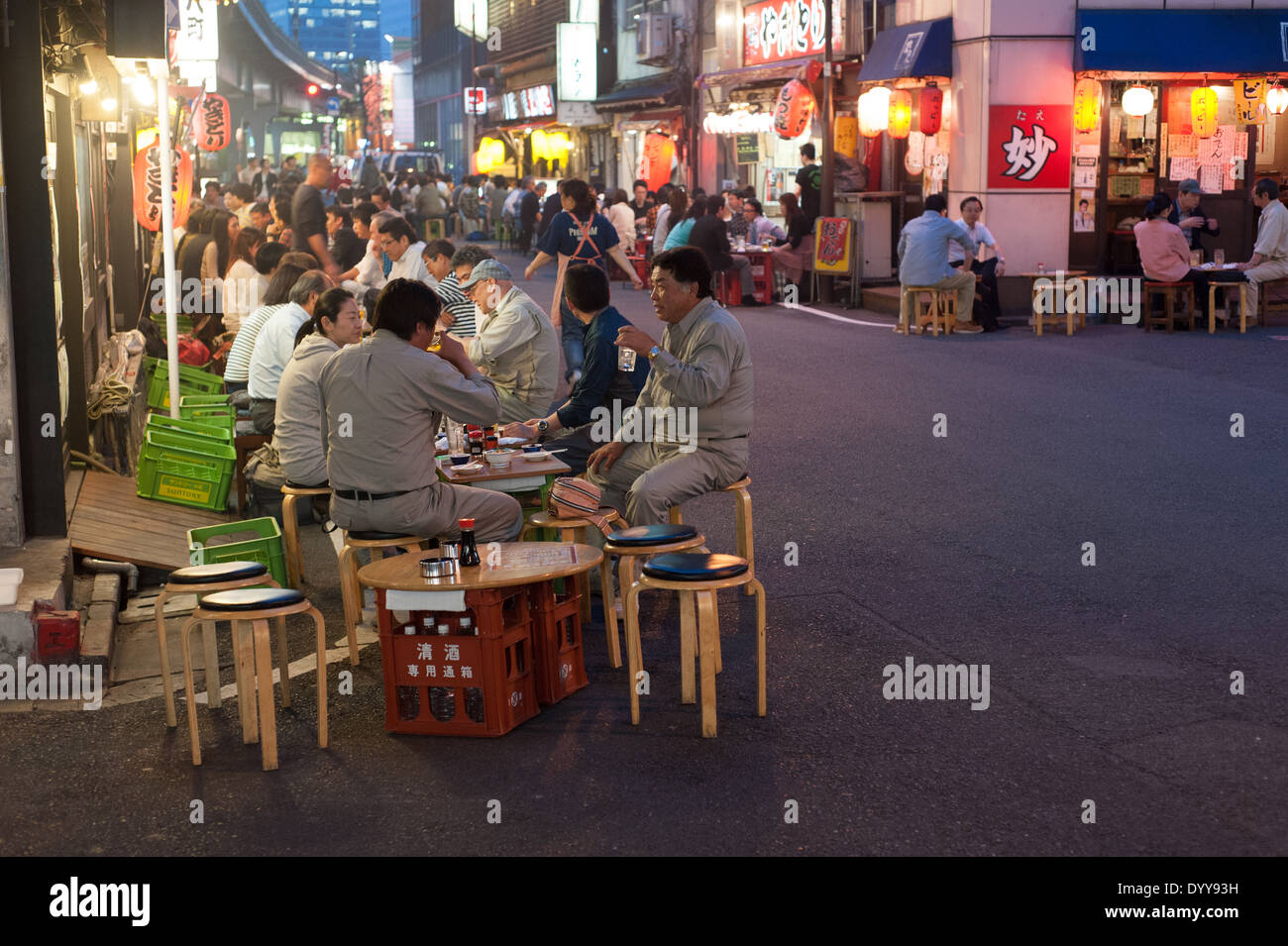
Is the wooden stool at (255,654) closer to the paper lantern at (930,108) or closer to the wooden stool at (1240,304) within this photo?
the wooden stool at (1240,304)

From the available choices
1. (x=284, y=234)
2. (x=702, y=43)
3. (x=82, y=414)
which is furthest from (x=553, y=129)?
(x=82, y=414)

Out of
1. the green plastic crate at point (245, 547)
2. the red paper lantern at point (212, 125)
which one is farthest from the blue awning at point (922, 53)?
the green plastic crate at point (245, 547)

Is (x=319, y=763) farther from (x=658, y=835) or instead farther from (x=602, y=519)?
(x=602, y=519)

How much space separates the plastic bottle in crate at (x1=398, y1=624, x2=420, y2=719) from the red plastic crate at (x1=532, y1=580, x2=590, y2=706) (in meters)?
0.52

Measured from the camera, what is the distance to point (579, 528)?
7.20m

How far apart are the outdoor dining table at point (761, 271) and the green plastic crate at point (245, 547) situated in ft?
54.1

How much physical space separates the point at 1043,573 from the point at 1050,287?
11396 millimetres

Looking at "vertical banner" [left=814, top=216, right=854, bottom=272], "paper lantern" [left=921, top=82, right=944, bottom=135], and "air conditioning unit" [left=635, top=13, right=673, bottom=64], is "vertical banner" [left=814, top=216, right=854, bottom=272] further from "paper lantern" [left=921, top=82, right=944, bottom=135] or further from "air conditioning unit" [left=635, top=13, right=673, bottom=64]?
"air conditioning unit" [left=635, top=13, right=673, bottom=64]

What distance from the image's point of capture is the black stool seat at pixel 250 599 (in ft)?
18.4

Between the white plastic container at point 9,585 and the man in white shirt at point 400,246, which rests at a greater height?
the man in white shirt at point 400,246

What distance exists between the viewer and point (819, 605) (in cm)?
759

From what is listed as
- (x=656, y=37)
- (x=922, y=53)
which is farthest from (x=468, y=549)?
(x=656, y=37)

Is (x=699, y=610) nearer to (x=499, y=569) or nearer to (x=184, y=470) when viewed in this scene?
(x=499, y=569)

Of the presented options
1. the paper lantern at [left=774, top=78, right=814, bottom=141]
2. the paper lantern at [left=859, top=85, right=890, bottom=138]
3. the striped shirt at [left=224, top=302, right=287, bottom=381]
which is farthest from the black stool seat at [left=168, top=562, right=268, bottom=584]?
the paper lantern at [left=774, top=78, right=814, bottom=141]
